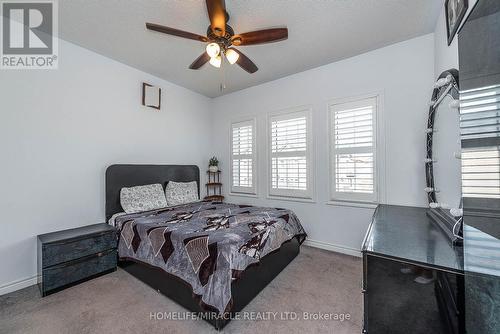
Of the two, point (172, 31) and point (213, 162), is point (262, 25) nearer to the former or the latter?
point (172, 31)

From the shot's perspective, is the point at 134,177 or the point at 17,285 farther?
the point at 134,177

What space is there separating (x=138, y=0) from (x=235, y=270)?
8.49 feet

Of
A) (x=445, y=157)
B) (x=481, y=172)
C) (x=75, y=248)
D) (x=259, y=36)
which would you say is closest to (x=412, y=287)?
(x=481, y=172)

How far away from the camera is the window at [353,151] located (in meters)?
2.78

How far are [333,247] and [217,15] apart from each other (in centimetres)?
316

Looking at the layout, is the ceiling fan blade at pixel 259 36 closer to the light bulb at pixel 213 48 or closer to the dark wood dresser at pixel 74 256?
the light bulb at pixel 213 48

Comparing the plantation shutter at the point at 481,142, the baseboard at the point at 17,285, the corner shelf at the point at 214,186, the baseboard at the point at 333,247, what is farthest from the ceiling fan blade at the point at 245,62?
the baseboard at the point at 17,285

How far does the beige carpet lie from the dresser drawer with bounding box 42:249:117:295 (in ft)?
0.29

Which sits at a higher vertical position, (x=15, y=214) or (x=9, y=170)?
(x=9, y=170)

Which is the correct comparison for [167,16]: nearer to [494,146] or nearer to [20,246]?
[494,146]

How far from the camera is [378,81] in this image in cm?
275

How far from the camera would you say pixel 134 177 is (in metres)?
3.12

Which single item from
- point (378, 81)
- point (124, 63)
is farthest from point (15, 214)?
point (378, 81)

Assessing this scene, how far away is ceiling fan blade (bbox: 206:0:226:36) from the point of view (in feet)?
5.25
